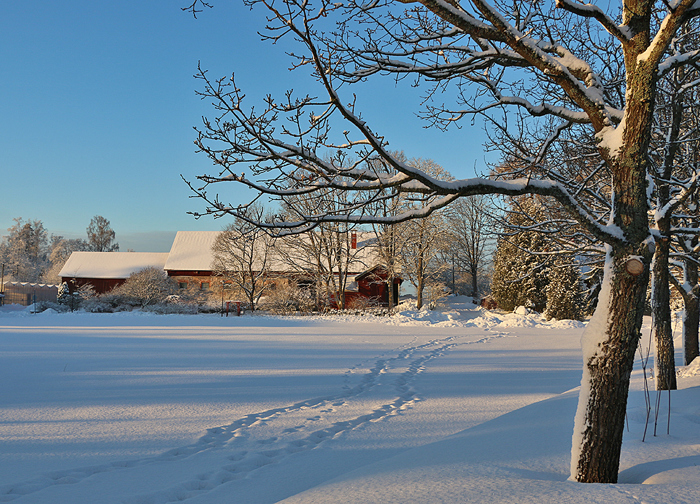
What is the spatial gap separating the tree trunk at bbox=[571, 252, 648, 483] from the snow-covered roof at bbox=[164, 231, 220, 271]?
124ft

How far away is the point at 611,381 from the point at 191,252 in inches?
1641

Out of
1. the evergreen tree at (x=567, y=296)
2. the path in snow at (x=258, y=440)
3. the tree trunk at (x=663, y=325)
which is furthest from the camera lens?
the evergreen tree at (x=567, y=296)

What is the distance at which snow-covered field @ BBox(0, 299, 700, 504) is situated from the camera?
11.4 feet

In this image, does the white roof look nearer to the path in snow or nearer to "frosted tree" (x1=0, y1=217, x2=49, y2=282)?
"frosted tree" (x1=0, y1=217, x2=49, y2=282)

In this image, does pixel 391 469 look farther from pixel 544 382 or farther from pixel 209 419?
pixel 544 382

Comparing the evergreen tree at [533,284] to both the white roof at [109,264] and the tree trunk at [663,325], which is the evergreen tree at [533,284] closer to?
the tree trunk at [663,325]

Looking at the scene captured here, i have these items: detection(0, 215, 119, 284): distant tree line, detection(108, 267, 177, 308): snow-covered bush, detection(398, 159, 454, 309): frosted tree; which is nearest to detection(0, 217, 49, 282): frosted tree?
detection(0, 215, 119, 284): distant tree line

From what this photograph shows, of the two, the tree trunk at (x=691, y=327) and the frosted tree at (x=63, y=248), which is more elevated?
the frosted tree at (x=63, y=248)

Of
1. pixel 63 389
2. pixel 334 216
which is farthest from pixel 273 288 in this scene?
pixel 334 216

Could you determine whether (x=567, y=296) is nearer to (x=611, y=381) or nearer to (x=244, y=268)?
(x=244, y=268)

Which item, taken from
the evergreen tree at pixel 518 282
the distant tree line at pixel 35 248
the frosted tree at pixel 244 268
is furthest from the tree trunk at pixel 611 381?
the distant tree line at pixel 35 248

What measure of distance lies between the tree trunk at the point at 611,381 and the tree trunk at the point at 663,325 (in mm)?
4327

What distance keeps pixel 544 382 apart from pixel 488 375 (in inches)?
43.6

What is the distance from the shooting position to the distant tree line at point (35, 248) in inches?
2514
